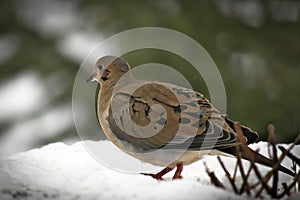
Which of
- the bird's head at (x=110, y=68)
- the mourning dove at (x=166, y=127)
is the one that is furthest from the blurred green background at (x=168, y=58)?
the mourning dove at (x=166, y=127)

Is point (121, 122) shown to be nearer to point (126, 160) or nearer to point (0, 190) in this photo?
point (126, 160)

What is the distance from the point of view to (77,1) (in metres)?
3.54

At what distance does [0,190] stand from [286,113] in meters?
1.92

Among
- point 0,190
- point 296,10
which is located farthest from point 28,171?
point 296,10

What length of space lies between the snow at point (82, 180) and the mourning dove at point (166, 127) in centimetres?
10

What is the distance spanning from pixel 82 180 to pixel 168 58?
152cm

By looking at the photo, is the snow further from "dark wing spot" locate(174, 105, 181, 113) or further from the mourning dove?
"dark wing spot" locate(174, 105, 181, 113)

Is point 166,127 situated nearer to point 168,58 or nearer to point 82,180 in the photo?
point 82,180

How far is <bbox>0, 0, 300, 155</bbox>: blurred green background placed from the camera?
10.3ft

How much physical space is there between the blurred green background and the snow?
906mm

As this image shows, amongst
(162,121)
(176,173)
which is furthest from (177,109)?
(176,173)

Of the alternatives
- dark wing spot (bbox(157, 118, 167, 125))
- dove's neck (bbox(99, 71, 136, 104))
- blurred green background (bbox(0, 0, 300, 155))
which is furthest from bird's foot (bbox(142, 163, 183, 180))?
blurred green background (bbox(0, 0, 300, 155))

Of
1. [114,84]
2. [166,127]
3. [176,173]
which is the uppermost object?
[114,84]

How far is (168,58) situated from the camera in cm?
319
